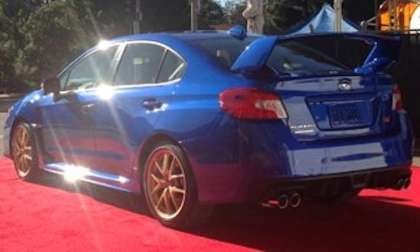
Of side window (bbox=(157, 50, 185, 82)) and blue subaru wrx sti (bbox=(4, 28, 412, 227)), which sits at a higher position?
side window (bbox=(157, 50, 185, 82))

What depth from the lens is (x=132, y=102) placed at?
22.2ft

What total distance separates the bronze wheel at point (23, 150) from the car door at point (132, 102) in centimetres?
157

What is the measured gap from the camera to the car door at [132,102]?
6.50m

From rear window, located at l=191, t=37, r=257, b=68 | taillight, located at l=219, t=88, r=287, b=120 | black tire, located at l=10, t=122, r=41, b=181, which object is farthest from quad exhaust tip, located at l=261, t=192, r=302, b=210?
black tire, located at l=10, t=122, r=41, b=181

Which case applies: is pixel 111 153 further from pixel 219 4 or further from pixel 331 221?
pixel 219 4

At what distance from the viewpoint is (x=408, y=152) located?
6.20m

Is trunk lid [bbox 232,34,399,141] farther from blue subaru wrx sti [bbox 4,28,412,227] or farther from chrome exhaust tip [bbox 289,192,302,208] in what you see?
chrome exhaust tip [bbox 289,192,302,208]

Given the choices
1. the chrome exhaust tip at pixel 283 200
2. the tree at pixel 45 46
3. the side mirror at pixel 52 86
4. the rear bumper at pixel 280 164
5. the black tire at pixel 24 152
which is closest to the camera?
the rear bumper at pixel 280 164

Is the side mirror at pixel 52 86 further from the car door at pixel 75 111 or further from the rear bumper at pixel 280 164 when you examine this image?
the rear bumper at pixel 280 164

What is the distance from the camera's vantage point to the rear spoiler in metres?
5.81

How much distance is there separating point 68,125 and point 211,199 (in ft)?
8.03

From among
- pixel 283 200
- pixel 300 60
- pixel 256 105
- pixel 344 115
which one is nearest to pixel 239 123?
pixel 256 105

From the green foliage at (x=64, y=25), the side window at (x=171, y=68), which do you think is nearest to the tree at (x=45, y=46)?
the green foliage at (x=64, y=25)

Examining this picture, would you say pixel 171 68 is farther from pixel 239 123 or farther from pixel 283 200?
pixel 283 200
